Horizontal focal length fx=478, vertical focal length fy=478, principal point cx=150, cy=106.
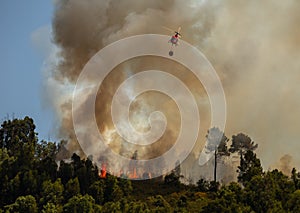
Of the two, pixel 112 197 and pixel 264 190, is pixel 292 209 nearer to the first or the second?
pixel 264 190

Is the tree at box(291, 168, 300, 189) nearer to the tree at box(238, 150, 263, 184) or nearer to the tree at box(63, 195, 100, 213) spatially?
the tree at box(238, 150, 263, 184)

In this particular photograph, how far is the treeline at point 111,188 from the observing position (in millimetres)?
53156

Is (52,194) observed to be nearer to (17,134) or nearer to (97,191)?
(97,191)

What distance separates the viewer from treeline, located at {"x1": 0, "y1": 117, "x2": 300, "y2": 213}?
53.2m

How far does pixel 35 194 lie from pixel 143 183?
1045 inches

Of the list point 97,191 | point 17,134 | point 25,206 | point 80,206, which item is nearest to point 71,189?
point 97,191

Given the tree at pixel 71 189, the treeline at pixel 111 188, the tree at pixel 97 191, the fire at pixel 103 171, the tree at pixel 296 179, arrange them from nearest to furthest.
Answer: the treeline at pixel 111 188 → the tree at pixel 296 179 → the tree at pixel 71 189 → the tree at pixel 97 191 → the fire at pixel 103 171

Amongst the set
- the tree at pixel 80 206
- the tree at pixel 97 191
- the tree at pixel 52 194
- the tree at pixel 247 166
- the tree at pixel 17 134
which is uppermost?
the tree at pixel 17 134

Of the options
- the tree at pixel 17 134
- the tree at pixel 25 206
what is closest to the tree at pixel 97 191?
the tree at pixel 25 206

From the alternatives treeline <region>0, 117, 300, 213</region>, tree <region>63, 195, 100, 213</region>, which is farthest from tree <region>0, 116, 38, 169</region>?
tree <region>63, 195, 100, 213</region>

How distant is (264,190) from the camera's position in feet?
174

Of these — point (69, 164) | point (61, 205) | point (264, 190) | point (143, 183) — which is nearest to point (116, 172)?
point (143, 183)

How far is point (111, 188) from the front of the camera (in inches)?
2537

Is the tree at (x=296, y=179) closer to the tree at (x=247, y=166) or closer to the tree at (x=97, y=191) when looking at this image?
the tree at (x=247, y=166)
